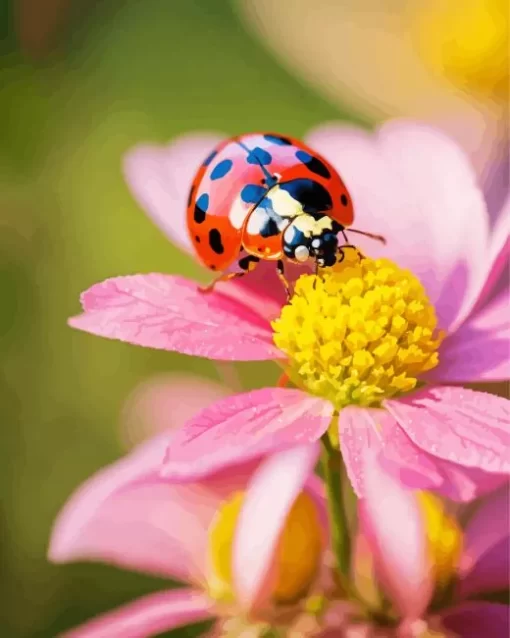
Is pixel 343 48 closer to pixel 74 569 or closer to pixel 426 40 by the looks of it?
pixel 426 40

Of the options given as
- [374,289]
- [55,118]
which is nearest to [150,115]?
[55,118]

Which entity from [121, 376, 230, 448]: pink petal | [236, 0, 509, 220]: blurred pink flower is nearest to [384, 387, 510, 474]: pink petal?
[121, 376, 230, 448]: pink petal

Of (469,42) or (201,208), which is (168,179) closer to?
(201,208)

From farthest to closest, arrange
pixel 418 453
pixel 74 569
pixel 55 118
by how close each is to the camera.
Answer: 1. pixel 55 118
2. pixel 74 569
3. pixel 418 453

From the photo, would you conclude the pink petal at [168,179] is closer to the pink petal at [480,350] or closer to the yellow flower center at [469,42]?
the pink petal at [480,350]

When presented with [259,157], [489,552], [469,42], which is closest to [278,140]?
[259,157]

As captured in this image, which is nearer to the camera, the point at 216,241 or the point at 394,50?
the point at 216,241
